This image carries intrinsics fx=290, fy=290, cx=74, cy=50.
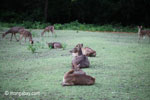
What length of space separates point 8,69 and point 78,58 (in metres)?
1.94

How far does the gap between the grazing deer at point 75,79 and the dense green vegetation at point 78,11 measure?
A: 29.1m

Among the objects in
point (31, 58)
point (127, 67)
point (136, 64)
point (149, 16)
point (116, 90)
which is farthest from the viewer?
point (149, 16)

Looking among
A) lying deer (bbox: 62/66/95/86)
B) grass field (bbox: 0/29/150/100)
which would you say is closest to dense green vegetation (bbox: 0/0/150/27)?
grass field (bbox: 0/29/150/100)

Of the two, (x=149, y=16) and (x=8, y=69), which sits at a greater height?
(x=149, y=16)

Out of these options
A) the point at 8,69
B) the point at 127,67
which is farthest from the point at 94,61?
the point at 8,69

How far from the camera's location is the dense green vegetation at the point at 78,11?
35.3 m

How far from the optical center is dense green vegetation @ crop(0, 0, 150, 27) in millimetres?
35344

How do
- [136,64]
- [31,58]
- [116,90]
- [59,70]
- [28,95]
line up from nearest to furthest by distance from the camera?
[28,95], [116,90], [59,70], [136,64], [31,58]

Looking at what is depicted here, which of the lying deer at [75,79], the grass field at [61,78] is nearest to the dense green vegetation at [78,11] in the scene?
the grass field at [61,78]

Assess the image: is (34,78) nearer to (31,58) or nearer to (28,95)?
(28,95)

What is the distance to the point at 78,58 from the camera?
8117mm

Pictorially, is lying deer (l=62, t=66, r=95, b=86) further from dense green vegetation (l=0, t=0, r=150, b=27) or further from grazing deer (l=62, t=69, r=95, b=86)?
dense green vegetation (l=0, t=0, r=150, b=27)

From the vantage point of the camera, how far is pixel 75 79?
20.0 ft

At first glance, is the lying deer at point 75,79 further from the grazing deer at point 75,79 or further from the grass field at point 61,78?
the grass field at point 61,78
